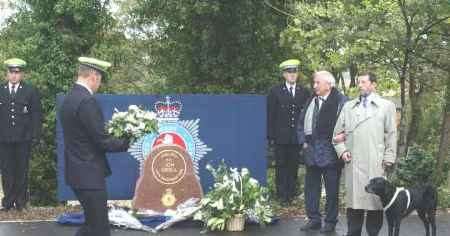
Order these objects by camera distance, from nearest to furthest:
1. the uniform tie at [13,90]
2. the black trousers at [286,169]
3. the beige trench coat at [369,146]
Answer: the beige trench coat at [369,146] → the uniform tie at [13,90] → the black trousers at [286,169]

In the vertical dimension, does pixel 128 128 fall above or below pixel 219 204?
above

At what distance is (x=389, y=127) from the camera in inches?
293

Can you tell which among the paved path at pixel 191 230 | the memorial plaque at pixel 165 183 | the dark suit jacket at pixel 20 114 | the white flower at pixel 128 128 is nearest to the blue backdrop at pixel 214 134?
the dark suit jacket at pixel 20 114

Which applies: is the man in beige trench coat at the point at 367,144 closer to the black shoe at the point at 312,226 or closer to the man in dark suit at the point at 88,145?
the black shoe at the point at 312,226

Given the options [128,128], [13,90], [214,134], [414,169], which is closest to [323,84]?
[214,134]

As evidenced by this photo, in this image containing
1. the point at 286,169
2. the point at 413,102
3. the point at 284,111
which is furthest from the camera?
the point at 413,102

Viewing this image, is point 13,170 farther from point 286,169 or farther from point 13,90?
point 286,169

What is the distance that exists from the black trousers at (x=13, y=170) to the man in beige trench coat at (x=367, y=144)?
4.56 m

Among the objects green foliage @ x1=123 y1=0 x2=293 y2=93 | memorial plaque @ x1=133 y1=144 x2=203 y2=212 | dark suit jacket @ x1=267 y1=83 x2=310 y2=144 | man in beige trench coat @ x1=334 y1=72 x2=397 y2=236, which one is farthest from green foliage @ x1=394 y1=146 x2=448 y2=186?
green foliage @ x1=123 y1=0 x2=293 y2=93

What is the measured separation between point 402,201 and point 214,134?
3.28 m

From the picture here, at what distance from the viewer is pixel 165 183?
30.2 ft

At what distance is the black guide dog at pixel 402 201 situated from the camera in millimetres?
7055

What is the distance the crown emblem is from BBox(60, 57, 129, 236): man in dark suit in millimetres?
3645

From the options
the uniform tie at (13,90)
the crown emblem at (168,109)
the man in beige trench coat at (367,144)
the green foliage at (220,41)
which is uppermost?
the green foliage at (220,41)
